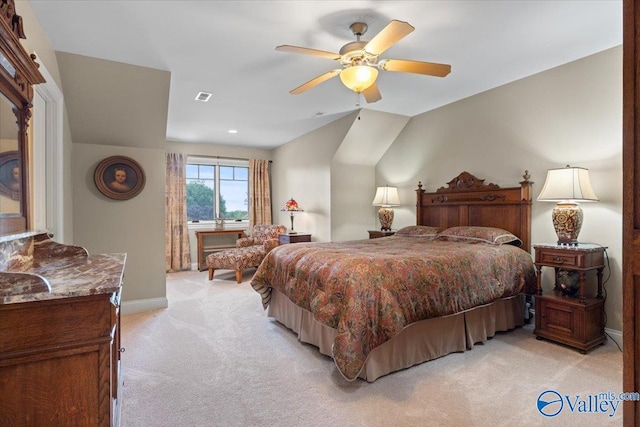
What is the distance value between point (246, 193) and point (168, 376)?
5.13 meters

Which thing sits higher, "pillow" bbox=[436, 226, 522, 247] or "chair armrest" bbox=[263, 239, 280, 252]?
"pillow" bbox=[436, 226, 522, 247]

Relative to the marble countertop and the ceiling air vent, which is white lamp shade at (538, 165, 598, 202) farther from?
the ceiling air vent

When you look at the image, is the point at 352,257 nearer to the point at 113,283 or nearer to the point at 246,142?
the point at 113,283

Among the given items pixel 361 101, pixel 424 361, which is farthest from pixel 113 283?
pixel 361 101

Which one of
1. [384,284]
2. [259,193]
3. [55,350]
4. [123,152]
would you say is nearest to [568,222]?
[384,284]

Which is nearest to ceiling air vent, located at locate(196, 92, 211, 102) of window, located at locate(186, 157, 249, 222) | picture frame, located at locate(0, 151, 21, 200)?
picture frame, located at locate(0, 151, 21, 200)

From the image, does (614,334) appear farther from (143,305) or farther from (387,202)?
(143,305)

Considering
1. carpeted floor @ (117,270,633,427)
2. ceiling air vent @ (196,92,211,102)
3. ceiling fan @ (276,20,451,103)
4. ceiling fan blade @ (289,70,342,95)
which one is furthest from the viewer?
ceiling air vent @ (196,92,211,102)

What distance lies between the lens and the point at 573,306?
2674mm

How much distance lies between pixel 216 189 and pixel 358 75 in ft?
16.9

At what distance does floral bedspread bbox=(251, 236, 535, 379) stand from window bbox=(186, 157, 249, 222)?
404 cm

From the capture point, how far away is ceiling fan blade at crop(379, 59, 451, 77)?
2363 mm

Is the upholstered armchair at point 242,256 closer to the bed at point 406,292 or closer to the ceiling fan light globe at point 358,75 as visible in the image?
the bed at point 406,292

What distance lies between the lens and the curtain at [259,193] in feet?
22.9
